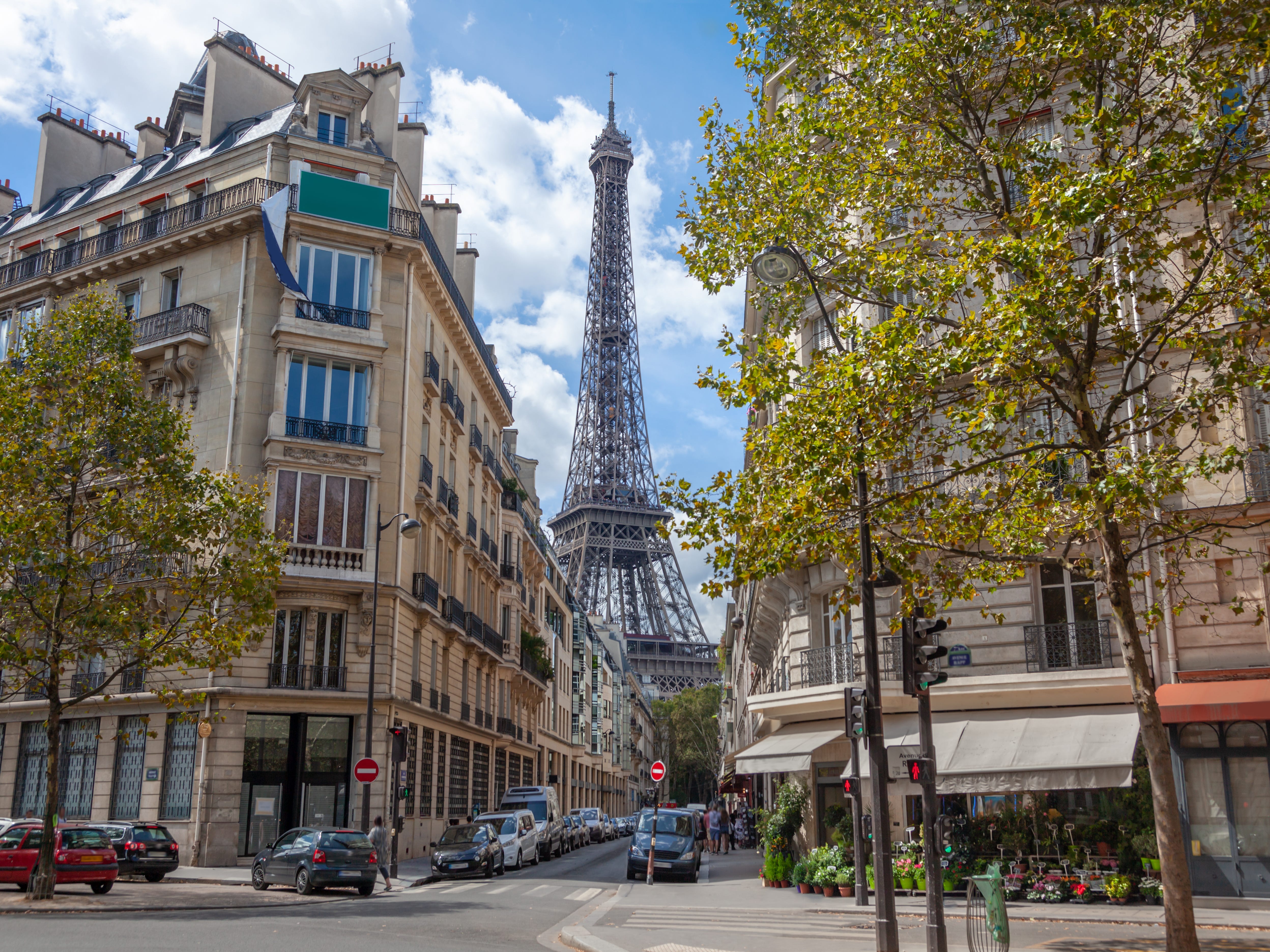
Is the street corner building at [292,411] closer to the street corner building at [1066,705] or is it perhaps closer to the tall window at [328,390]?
the tall window at [328,390]

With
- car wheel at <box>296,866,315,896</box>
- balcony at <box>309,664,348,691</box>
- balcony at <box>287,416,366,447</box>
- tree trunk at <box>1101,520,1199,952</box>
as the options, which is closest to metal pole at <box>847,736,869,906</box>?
tree trunk at <box>1101,520,1199,952</box>

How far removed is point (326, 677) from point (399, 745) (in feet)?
16.3

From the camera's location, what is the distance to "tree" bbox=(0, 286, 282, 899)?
20.4 meters

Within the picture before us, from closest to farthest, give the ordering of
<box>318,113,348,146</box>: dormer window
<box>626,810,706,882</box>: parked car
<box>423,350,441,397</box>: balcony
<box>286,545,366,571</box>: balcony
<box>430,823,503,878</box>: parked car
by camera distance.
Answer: <box>626,810,706,882</box>: parked car
<box>430,823,503,878</box>: parked car
<box>286,545,366,571</box>: balcony
<box>318,113,348,146</box>: dormer window
<box>423,350,441,397</box>: balcony

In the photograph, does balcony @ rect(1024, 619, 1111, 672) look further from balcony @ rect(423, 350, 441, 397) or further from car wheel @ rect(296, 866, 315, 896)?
balcony @ rect(423, 350, 441, 397)

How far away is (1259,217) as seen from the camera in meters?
12.1

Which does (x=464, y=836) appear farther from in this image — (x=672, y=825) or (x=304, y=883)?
(x=304, y=883)

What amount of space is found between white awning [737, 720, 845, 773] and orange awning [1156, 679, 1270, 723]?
669cm

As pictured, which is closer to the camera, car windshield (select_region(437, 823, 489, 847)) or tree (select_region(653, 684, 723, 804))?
car windshield (select_region(437, 823, 489, 847))

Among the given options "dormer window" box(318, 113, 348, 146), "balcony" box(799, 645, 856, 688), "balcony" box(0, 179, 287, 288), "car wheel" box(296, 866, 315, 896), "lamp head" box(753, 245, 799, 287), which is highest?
"dormer window" box(318, 113, 348, 146)

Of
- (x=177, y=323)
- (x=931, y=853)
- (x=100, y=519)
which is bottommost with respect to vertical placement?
(x=931, y=853)

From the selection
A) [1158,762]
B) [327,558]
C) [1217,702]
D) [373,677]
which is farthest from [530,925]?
[327,558]

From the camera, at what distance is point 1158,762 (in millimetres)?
11992

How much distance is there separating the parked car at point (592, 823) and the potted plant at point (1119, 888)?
3300 cm
